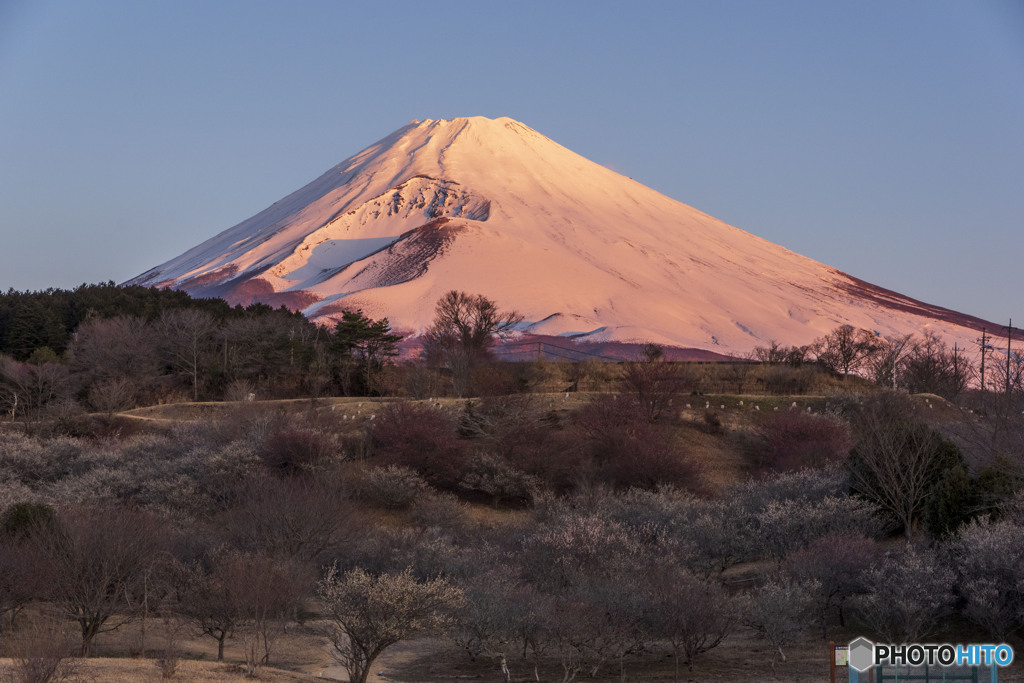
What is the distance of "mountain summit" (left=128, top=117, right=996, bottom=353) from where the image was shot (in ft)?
308

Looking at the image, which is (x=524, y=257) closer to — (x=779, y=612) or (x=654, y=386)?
(x=654, y=386)

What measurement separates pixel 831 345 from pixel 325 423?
130 ft

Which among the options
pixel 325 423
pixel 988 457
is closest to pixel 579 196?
pixel 325 423

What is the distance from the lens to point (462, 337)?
55719 millimetres

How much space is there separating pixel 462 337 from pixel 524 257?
4586 centimetres

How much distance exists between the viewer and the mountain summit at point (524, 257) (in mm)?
94000

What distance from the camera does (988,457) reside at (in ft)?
83.5

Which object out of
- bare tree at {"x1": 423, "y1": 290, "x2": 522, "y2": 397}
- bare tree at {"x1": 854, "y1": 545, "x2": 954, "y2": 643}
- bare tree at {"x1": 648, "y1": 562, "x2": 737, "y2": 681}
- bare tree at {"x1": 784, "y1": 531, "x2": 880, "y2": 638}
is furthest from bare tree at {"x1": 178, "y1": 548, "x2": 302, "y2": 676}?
bare tree at {"x1": 423, "y1": 290, "x2": 522, "y2": 397}

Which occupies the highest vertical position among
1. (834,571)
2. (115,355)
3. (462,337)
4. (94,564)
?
(462,337)

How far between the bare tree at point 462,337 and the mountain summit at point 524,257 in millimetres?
25667

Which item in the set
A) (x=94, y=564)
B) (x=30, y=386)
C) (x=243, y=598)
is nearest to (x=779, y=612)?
(x=243, y=598)

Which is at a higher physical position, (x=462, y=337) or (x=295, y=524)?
(x=462, y=337)

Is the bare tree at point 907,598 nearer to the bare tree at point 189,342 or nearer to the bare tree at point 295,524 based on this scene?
the bare tree at point 295,524

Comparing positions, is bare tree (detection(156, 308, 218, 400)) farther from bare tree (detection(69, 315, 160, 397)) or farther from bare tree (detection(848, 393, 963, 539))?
bare tree (detection(848, 393, 963, 539))
